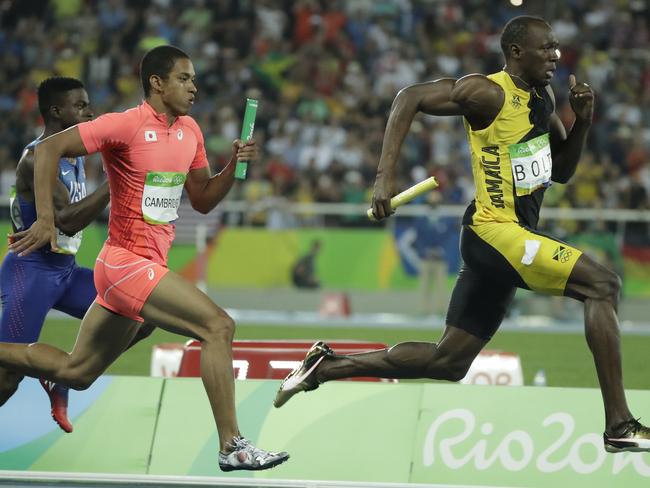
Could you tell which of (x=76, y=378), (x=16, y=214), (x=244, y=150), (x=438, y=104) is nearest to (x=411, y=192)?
(x=438, y=104)

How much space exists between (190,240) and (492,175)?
1298 cm

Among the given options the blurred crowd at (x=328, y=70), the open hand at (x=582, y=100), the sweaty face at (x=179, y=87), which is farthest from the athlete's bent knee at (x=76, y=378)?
the blurred crowd at (x=328, y=70)

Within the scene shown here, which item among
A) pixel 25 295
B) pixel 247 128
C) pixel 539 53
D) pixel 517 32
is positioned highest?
pixel 517 32

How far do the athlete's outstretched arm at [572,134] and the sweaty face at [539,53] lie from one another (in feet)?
0.86

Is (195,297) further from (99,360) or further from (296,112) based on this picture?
(296,112)

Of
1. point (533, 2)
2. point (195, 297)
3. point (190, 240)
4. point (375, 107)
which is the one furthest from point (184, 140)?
point (533, 2)

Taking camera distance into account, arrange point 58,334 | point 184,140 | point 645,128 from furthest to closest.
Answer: point 645,128 → point 58,334 → point 184,140

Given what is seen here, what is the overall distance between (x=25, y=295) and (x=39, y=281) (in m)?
0.13

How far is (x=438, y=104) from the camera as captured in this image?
634 centimetres

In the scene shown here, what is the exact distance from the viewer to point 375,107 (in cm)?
2173

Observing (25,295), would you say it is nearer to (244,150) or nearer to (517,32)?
(244,150)

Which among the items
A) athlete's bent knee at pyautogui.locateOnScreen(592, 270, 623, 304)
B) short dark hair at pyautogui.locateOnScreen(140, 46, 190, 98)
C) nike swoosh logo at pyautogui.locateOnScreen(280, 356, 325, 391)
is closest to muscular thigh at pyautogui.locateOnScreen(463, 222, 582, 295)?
athlete's bent knee at pyautogui.locateOnScreen(592, 270, 623, 304)

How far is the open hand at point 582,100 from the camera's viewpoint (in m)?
6.61

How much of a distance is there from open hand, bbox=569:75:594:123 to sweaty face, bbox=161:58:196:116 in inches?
82.3
